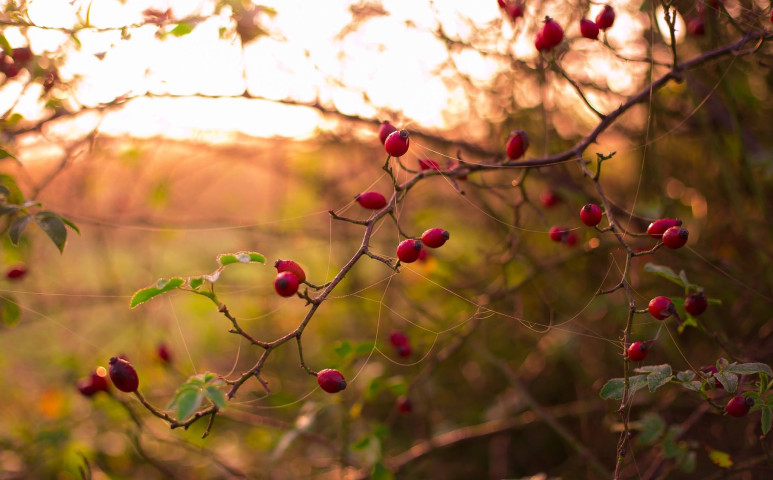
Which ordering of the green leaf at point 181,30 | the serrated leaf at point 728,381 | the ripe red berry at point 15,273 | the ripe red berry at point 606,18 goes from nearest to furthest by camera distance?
the serrated leaf at point 728,381
the ripe red berry at point 606,18
the green leaf at point 181,30
the ripe red berry at point 15,273

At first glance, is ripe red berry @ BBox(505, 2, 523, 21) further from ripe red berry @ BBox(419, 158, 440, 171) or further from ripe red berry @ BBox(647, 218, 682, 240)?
ripe red berry @ BBox(647, 218, 682, 240)

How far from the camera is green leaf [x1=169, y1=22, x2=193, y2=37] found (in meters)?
1.37

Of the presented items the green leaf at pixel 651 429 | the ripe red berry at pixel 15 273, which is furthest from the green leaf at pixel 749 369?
the ripe red berry at pixel 15 273

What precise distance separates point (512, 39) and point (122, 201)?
2486 mm

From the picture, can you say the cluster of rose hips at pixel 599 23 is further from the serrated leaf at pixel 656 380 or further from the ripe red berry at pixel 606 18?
the serrated leaf at pixel 656 380

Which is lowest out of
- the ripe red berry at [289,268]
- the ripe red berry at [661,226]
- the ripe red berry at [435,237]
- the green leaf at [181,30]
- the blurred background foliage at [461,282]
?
the blurred background foliage at [461,282]

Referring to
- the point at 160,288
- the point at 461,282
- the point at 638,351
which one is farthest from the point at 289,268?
the point at 461,282

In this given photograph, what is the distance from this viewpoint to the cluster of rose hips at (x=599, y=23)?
125 cm

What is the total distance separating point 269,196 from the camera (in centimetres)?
378

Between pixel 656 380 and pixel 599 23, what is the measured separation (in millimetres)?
806

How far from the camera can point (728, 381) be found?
95 cm

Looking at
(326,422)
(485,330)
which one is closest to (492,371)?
(485,330)

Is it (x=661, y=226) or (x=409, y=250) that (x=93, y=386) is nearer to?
(x=409, y=250)

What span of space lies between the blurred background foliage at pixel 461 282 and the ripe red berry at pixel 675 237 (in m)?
0.28
